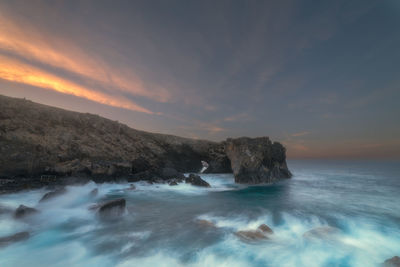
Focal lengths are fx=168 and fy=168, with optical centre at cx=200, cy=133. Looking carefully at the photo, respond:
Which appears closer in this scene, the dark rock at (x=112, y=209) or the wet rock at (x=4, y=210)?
the wet rock at (x=4, y=210)

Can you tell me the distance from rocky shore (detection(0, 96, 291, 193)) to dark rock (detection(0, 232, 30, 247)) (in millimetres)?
8250

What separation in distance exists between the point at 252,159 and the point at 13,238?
21229 millimetres

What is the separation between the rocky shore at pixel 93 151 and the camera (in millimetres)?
13852

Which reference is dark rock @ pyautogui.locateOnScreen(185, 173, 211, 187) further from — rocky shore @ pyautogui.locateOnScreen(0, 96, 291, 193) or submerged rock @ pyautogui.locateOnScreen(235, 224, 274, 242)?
submerged rock @ pyautogui.locateOnScreen(235, 224, 274, 242)

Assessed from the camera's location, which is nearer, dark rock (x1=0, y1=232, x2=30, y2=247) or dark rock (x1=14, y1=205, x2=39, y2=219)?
dark rock (x1=0, y1=232, x2=30, y2=247)

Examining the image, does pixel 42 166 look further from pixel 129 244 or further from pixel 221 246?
pixel 221 246

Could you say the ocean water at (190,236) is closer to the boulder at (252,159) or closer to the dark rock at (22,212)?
the dark rock at (22,212)

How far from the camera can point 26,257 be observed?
523cm

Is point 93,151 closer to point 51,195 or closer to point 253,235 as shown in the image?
point 51,195

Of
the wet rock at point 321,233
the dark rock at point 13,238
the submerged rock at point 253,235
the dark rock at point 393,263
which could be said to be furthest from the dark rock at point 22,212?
the dark rock at point 393,263

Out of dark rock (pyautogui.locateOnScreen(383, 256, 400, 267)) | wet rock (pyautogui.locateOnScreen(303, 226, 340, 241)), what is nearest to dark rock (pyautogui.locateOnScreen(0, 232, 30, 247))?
wet rock (pyautogui.locateOnScreen(303, 226, 340, 241))

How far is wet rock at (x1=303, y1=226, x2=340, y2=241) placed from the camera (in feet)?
22.7

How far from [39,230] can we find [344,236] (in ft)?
42.4

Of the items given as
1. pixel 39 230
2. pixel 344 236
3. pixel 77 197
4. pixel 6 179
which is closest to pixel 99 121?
pixel 6 179
